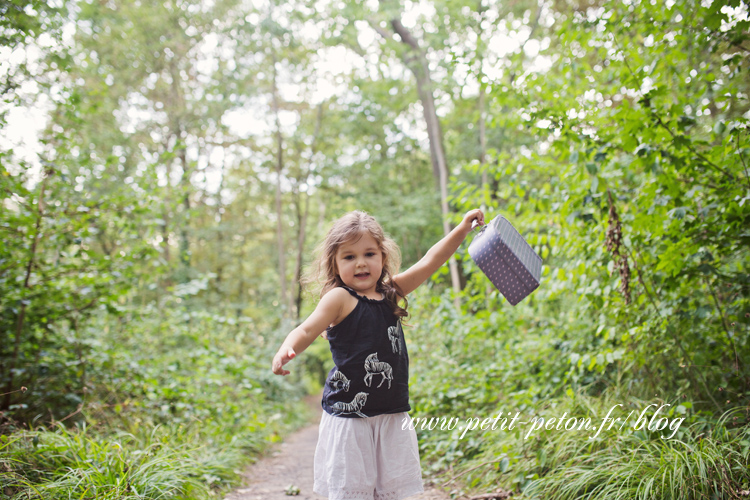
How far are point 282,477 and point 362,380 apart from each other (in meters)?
2.91

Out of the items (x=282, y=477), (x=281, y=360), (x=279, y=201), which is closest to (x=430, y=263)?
(x=281, y=360)

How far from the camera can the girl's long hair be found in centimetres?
214

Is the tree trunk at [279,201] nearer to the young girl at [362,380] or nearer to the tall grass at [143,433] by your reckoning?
the tall grass at [143,433]

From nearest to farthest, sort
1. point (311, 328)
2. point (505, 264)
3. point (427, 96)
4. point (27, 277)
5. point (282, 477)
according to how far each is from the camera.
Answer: point (311, 328), point (505, 264), point (27, 277), point (282, 477), point (427, 96)

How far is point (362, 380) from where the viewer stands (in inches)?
78.0

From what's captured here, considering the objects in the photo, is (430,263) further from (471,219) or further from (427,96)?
(427,96)

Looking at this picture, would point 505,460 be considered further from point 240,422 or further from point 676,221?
point 240,422

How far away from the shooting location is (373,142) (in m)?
15.9

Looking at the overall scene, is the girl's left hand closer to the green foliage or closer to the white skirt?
the green foliage

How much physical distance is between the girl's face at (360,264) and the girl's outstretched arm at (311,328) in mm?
103

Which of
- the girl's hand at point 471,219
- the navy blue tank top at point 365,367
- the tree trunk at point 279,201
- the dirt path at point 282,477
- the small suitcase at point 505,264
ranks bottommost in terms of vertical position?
the dirt path at point 282,477

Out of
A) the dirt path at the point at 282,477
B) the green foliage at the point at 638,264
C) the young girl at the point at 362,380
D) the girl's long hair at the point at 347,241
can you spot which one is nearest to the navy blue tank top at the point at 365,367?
the young girl at the point at 362,380

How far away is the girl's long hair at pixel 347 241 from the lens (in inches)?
84.4

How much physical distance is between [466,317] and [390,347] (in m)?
2.49
